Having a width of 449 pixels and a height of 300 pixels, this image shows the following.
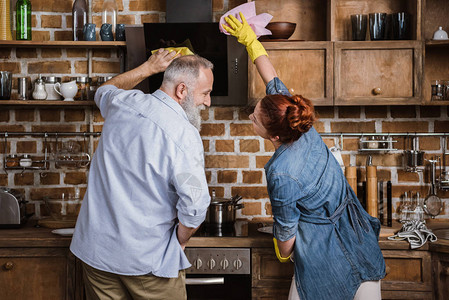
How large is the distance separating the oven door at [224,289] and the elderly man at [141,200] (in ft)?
1.91

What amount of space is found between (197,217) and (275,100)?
54 cm

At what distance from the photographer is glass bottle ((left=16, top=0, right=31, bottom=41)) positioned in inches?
118

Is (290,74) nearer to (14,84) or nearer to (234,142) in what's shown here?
(234,142)

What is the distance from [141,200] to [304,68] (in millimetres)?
1347

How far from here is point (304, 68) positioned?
9.23ft

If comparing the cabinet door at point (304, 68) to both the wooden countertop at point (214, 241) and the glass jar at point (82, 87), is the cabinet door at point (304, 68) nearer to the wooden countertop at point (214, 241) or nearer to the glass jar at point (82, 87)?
the wooden countertop at point (214, 241)

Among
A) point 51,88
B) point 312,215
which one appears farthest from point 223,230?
point 51,88

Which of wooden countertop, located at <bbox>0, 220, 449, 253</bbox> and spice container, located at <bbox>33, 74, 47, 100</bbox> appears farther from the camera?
spice container, located at <bbox>33, 74, 47, 100</bbox>

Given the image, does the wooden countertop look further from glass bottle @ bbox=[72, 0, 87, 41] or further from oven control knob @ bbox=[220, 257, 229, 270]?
glass bottle @ bbox=[72, 0, 87, 41]

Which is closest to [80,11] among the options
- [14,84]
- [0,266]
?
[14,84]

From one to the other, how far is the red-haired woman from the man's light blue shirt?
0.31m

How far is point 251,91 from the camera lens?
9.25 feet

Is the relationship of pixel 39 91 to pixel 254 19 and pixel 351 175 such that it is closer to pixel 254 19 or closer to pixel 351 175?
pixel 254 19

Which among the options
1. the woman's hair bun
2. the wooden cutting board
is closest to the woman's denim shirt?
the woman's hair bun
